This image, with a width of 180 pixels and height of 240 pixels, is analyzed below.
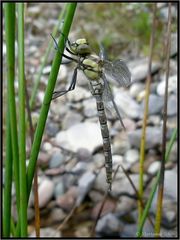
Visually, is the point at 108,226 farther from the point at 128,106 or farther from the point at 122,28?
the point at 122,28

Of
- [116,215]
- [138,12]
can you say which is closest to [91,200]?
[116,215]

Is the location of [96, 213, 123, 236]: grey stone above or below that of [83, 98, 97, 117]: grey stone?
below

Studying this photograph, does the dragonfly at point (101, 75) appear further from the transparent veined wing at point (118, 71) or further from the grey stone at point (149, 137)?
the grey stone at point (149, 137)

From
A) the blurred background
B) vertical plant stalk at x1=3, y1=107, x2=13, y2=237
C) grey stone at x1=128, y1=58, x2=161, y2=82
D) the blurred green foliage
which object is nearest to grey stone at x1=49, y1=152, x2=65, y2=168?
the blurred background

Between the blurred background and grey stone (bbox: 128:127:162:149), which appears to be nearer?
the blurred background

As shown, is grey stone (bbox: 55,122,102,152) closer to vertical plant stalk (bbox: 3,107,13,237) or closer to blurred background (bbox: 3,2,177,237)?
blurred background (bbox: 3,2,177,237)

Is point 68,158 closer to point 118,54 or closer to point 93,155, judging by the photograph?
point 93,155

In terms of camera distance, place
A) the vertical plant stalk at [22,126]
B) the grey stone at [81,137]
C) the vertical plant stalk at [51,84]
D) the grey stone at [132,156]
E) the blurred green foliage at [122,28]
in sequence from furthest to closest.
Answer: the blurred green foliage at [122,28]
the grey stone at [81,137]
the grey stone at [132,156]
the vertical plant stalk at [22,126]
the vertical plant stalk at [51,84]

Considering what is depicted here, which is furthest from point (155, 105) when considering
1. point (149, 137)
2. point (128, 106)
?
point (149, 137)

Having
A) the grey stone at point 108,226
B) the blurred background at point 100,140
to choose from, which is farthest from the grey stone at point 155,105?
the grey stone at point 108,226
